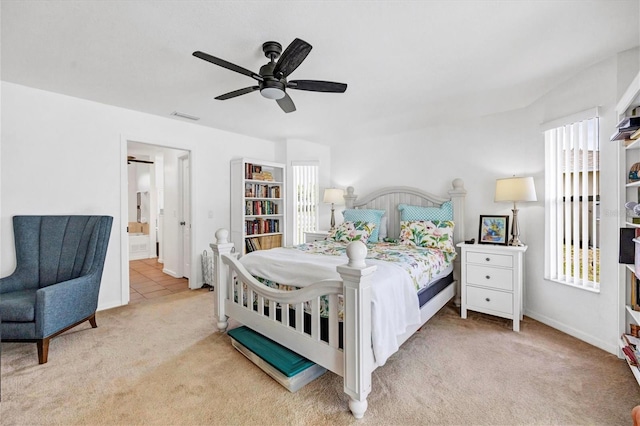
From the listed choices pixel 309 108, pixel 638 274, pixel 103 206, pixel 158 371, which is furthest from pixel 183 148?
pixel 638 274

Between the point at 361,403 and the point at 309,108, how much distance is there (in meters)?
2.96

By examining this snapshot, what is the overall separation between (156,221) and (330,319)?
6.06 m

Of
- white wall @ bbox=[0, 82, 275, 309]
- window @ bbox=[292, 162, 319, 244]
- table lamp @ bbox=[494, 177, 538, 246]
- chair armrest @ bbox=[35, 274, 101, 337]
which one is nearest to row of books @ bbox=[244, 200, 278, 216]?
window @ bbox=[292, 162, 319, 244]

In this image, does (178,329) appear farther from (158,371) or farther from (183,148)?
(183,148)

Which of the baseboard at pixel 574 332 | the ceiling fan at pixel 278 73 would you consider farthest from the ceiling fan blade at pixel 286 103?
the baseboard at pixel 574 332

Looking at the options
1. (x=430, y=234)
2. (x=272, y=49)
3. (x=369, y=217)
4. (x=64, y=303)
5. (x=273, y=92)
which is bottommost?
(x=64, y=303)

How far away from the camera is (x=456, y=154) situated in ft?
12.5

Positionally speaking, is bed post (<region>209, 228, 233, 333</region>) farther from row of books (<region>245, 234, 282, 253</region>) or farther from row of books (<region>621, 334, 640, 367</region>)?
row of books (<region>621, 334, 640, 367</region>)

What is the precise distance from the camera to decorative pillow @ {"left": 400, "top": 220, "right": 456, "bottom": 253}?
327cm

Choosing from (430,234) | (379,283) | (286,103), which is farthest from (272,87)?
(430,234)

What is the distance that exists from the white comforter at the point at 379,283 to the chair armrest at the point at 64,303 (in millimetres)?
1431

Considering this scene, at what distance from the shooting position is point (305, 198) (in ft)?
16.9

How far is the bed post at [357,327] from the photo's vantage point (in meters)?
1.68

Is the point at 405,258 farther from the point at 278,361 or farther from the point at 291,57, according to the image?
the point at 291,57
